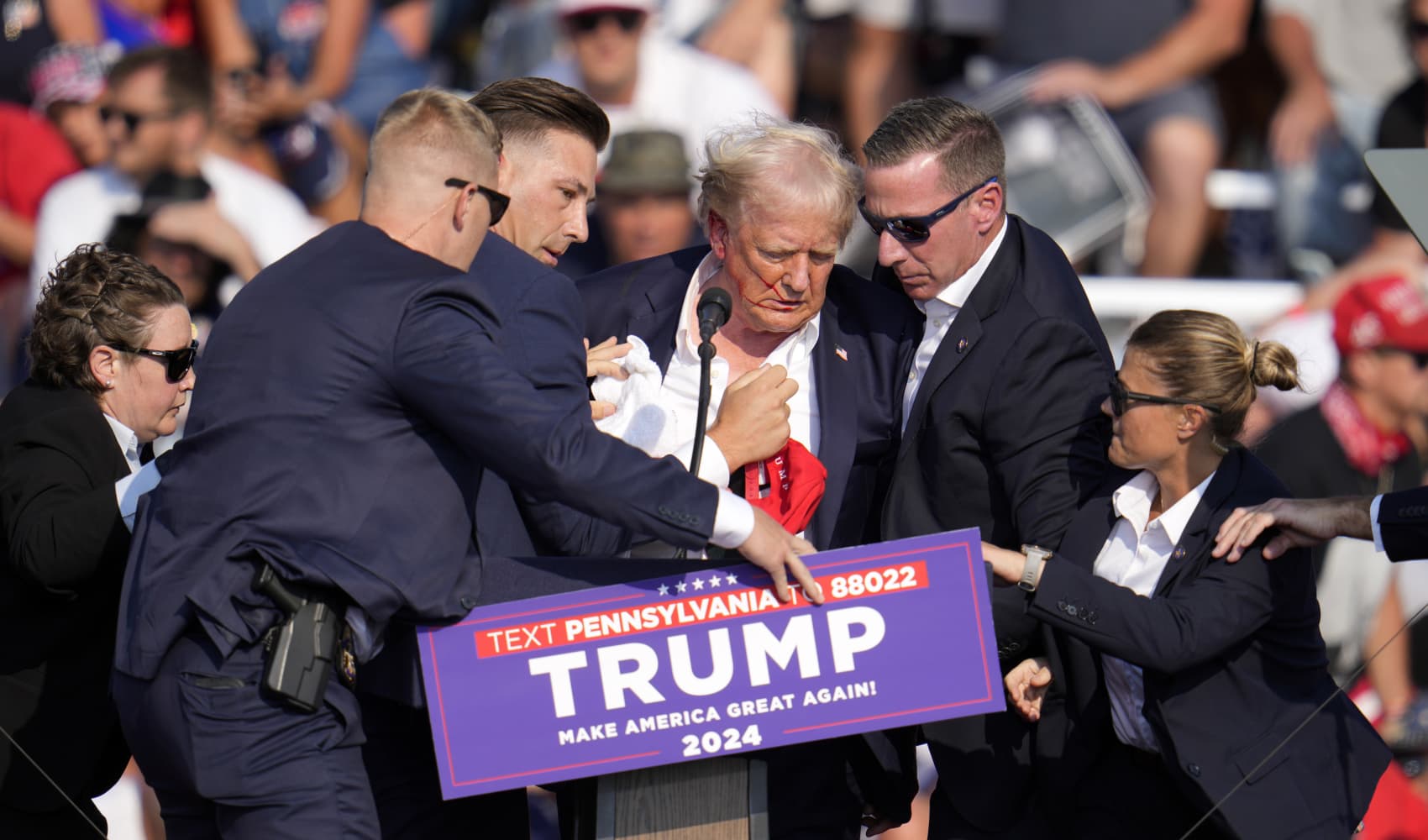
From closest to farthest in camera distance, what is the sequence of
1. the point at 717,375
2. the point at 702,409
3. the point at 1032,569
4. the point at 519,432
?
the point at 519,432
the point at 702,409
the point at 1032,569
the point at 717,375

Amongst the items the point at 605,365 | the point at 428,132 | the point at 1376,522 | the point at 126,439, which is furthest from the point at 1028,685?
the point at 126,439

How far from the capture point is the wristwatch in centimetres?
303

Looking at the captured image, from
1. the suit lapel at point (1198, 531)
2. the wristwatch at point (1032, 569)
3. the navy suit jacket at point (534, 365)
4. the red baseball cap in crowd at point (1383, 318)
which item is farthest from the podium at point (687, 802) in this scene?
the red baseball cap in crowd at point (1383, 318)

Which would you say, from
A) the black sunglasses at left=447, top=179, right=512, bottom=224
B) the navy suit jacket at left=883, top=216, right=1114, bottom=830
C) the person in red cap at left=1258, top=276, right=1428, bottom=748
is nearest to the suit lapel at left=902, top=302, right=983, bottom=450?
the navy suit jacket at left=883, top=216, right=1114, bottom=830

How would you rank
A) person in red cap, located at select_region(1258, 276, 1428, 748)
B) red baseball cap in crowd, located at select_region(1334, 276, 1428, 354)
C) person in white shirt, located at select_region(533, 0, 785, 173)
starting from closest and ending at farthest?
person in red cap, located at select_region(1258, 276, 1428, 748)
red baseball cap in crowd, located at select_region(1334, 276, 1428, 354)
person in white shirt, located at select_region(533, 0, 785, 173)

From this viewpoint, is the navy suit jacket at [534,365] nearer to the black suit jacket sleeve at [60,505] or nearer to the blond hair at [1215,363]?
the black suit jacket sleeve at [60,505]

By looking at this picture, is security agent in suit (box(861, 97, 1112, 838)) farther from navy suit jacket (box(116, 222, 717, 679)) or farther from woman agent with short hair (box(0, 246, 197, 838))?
woman agent with short hair (box(0, 246, 197, 838))

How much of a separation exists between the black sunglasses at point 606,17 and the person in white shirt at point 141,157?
1472mm

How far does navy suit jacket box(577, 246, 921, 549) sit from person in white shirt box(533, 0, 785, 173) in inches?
113

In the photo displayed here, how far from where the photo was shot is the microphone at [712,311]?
3066 mm

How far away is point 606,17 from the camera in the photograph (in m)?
6.42

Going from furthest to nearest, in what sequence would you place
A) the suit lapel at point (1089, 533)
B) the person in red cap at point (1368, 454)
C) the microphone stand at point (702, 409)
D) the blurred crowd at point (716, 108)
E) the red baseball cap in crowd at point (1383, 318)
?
the blurred crowd at point (716, 108) < the red baseball cap in crowd at point (1383, 318) < the person in red cap at point (1368, 454) < the suit lapel at point (1089, 533) < the microphone stand at point (702, 409)

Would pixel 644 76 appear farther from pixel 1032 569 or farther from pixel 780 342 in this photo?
pixel 1032 569

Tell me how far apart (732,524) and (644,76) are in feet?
13.3
